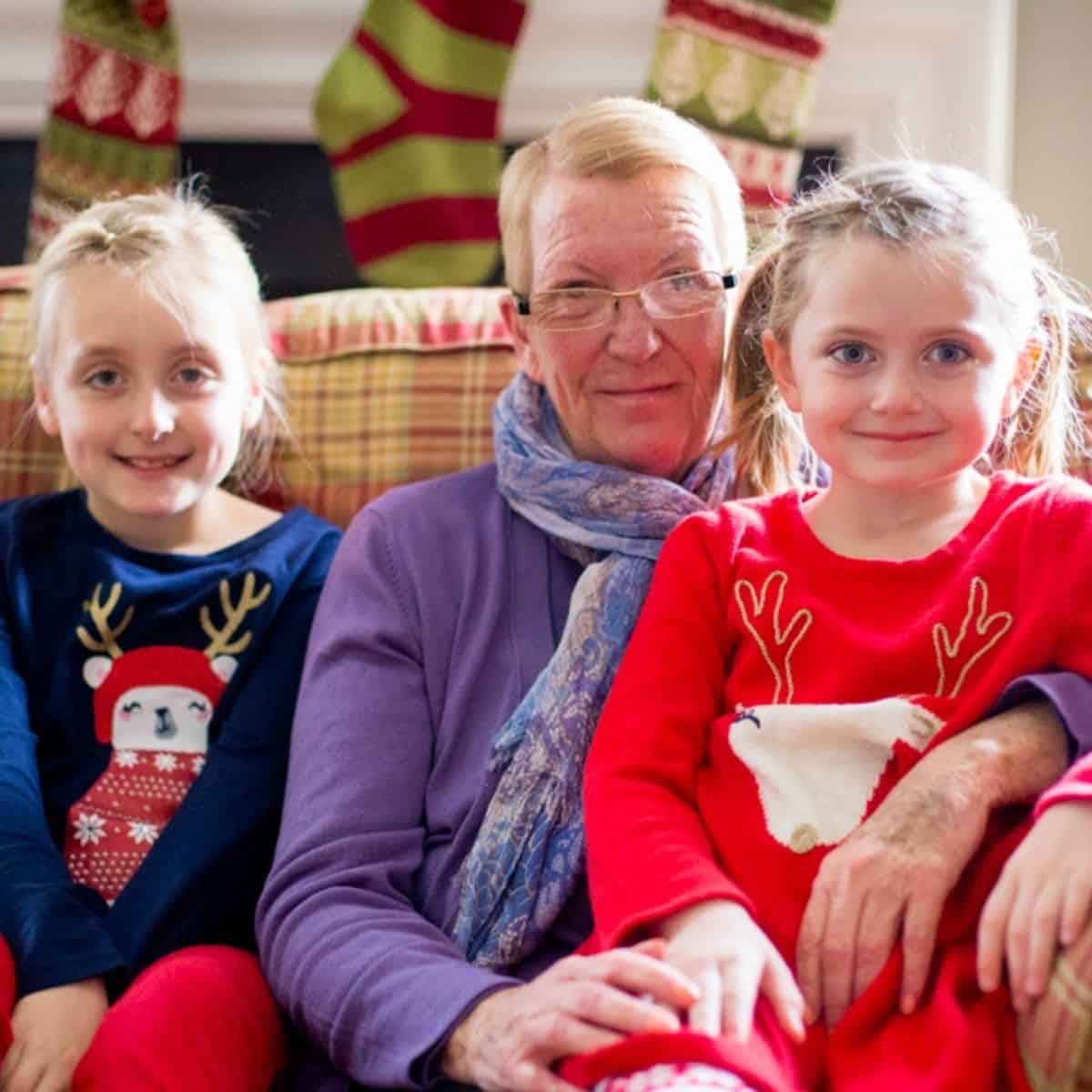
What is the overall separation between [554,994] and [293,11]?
1993 millimetres

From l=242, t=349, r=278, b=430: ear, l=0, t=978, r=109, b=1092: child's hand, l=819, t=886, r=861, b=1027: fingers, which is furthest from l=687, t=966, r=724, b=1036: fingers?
l=242, t=349, r=278, b=430: ear

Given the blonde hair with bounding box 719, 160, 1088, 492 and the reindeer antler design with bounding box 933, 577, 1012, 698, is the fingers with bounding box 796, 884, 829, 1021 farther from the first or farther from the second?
the blonde hair with bounding box 719, 160, 1088, 492

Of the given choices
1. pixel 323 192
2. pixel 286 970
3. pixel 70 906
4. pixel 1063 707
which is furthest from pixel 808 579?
pixel 323 192

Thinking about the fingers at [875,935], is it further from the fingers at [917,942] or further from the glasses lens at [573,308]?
the glasses lens at [573,308]

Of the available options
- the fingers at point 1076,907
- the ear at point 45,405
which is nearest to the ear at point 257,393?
the ear at point 45,405

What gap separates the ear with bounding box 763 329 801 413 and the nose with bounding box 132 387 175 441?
645mm

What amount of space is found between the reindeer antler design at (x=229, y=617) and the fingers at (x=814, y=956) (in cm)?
73

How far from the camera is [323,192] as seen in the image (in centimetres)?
264

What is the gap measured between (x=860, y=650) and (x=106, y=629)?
0.82 meters

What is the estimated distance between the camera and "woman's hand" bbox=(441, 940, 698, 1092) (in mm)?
1021

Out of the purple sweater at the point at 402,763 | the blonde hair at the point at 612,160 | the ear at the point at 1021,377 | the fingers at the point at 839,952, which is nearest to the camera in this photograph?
the fingers at the point at 839,952

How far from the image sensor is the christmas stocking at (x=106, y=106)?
2.36 m

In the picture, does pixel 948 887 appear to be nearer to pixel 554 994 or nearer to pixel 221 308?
pixel 554 994

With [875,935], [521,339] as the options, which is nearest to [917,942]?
[875,935]
